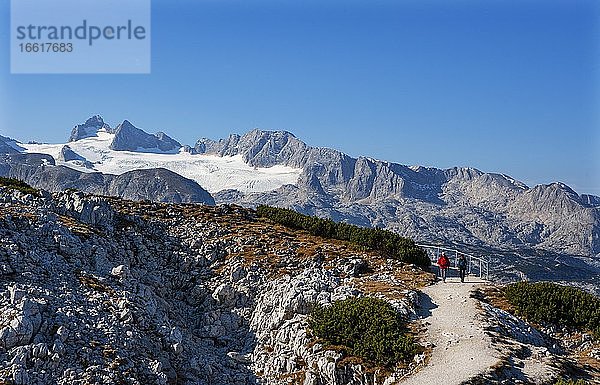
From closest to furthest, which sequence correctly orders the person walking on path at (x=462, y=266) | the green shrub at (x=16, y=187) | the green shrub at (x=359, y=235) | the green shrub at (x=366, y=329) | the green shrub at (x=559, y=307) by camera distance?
the green shrub at (x=366, y=329) < the green shrub at (x=559, y=307) < the person walking on path at (x=462, y=266) < the green shrub at (x=16, y=187) < the green shrub at (x=359, y=235)

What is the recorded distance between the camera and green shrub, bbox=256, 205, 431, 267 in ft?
154

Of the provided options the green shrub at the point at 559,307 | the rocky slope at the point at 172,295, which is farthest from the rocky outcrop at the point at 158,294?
the green shrub at the point at 559,307

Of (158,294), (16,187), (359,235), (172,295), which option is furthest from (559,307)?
(16,187)

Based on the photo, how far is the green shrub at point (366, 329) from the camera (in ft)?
97.0

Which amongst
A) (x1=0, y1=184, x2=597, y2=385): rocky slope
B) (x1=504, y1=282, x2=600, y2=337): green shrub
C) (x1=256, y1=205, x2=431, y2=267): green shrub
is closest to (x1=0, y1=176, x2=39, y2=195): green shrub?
(x1=0, y1=184, x2=597, y2=385): rocky slope

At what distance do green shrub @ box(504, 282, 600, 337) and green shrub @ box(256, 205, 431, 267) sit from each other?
34.4 ft

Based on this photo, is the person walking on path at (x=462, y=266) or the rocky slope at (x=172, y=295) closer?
the rocky slope at (x=172, y=295)

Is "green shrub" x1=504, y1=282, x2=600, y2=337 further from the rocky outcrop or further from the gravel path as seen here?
the rocky outcrop

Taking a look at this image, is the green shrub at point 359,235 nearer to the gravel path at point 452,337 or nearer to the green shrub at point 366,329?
the gravel path at point 452,337

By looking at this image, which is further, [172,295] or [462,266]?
[462,266]

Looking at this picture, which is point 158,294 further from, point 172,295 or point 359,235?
point 359,235

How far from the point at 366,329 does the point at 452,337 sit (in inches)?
186

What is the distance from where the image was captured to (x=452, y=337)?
100 feet

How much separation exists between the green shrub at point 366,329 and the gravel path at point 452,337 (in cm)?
167
